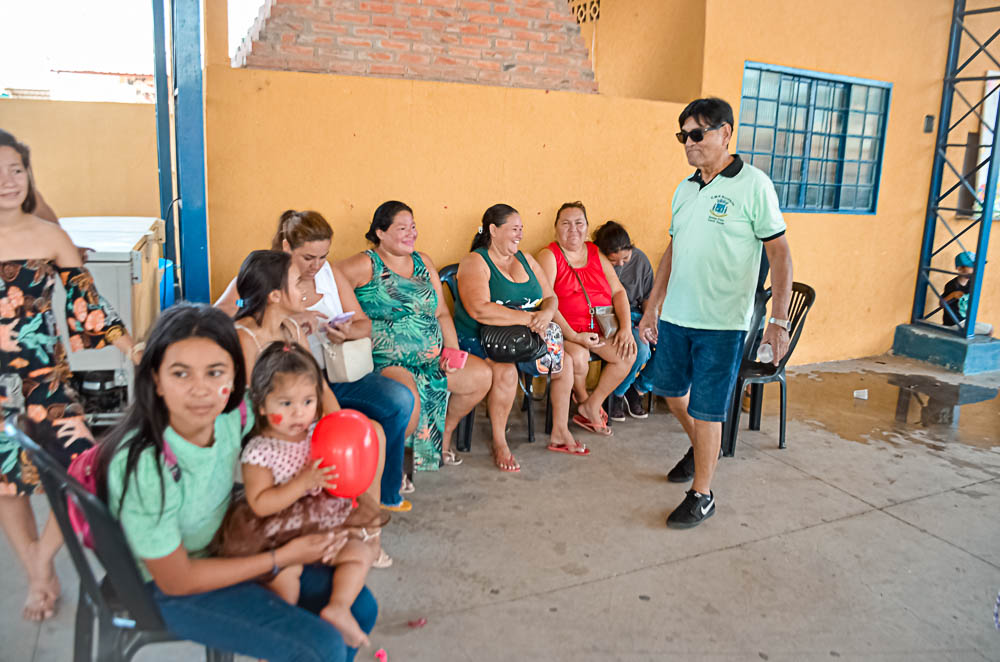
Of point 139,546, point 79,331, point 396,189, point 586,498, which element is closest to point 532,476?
point 586,498

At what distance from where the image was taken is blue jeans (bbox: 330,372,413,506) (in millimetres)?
3092

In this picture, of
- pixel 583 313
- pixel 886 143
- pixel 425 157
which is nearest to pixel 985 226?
pixel 886 143

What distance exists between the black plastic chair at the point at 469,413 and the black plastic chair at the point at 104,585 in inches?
96.6

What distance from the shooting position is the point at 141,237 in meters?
3.80

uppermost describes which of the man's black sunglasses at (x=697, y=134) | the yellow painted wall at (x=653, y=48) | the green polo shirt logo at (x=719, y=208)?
the yellow painted wall at (x=653, y=48)

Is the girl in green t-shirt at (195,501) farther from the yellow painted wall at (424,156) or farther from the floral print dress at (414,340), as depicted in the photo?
the yellow painted wall at (424,156)

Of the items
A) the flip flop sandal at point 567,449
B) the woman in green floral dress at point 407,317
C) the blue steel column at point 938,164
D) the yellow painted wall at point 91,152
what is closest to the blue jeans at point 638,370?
the flip flop sandal at point 567,449

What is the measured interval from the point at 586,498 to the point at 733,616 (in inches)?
40.6

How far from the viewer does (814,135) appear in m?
6.20

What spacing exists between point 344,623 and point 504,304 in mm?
2596

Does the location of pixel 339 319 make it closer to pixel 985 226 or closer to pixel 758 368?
pixel 758 368

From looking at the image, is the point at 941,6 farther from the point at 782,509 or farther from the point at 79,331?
the point at 79,331

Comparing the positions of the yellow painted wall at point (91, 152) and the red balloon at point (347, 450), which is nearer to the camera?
the red balloon at point (347, 450)

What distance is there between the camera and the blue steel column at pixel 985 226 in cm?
616
